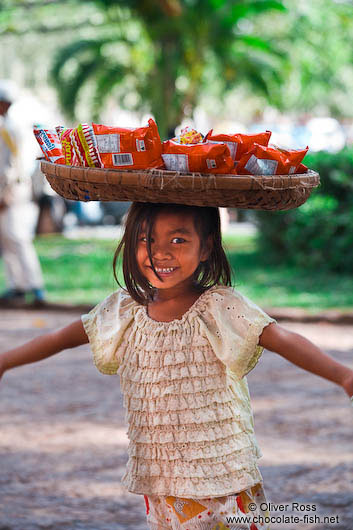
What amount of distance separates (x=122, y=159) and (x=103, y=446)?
2566mm

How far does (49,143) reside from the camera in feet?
8.68

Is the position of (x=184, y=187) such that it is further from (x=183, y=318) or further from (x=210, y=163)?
(x=183, y=318)

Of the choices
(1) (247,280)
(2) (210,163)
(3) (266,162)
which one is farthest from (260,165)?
(1) (247,280)

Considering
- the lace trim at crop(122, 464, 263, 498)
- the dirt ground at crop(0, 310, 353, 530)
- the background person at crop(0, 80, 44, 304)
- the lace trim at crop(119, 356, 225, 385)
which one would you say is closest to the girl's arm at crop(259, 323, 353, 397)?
the lace trim at crop(119, 356, 225, 385)

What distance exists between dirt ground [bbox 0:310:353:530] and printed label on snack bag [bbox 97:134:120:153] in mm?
1822

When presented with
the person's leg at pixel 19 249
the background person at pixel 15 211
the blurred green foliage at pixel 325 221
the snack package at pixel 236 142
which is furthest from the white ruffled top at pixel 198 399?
the blurred green foliage at pixel 325 221

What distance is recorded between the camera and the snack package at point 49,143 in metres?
2.62

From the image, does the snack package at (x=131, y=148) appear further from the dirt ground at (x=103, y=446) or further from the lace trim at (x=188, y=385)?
the dirt ground at (x=103, y=446)

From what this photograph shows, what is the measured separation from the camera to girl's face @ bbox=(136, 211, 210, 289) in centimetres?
262

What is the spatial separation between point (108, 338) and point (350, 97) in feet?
102

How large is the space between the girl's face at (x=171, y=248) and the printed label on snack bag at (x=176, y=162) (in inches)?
Result: 10.4

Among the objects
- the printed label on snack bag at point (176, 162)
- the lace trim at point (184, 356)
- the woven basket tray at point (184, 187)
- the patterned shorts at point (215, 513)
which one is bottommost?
the patterned shorts at point (215, 513)

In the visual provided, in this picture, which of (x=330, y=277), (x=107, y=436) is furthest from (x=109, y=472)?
(x=330, y=277)

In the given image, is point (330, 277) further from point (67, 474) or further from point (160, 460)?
point (160, 460)
